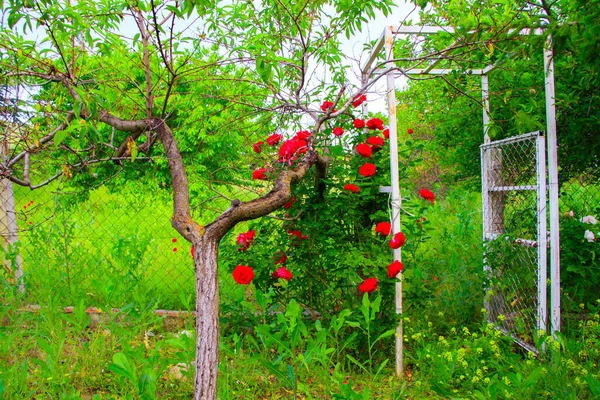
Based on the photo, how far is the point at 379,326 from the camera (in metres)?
2.88

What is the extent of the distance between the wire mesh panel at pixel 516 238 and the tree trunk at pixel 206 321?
1692 millimetres

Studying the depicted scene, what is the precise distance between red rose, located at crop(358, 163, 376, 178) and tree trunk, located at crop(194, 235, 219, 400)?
125cm

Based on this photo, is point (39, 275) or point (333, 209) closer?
point (333, 209)

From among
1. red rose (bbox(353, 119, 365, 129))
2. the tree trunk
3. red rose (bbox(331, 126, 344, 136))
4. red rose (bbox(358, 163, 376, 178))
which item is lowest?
the tree trunk

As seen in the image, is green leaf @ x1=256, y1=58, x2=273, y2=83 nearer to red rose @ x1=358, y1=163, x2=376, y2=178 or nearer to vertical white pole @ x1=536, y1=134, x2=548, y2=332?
red rose @ x1=358, y1=163, x2=376, y2=178

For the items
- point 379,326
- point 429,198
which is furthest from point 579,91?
Answer: point 379,326

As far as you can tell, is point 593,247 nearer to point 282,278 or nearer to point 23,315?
point 282,278

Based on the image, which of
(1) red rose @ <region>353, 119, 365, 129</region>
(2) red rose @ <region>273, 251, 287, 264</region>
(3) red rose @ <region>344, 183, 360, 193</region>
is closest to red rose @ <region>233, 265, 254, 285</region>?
(2) red rose @ <region>273, 251, 287, 264</region>

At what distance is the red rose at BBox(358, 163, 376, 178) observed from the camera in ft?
9.36

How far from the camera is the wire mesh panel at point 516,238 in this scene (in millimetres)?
2754

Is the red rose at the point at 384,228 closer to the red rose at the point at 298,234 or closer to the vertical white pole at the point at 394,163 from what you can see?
the vertical white pole at the point at 394,163

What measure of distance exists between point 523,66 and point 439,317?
177 centimetres

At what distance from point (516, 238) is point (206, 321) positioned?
7.02 ft

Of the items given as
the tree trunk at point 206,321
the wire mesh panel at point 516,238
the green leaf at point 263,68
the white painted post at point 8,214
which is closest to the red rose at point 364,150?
the wire mesh panel at point 516,238
